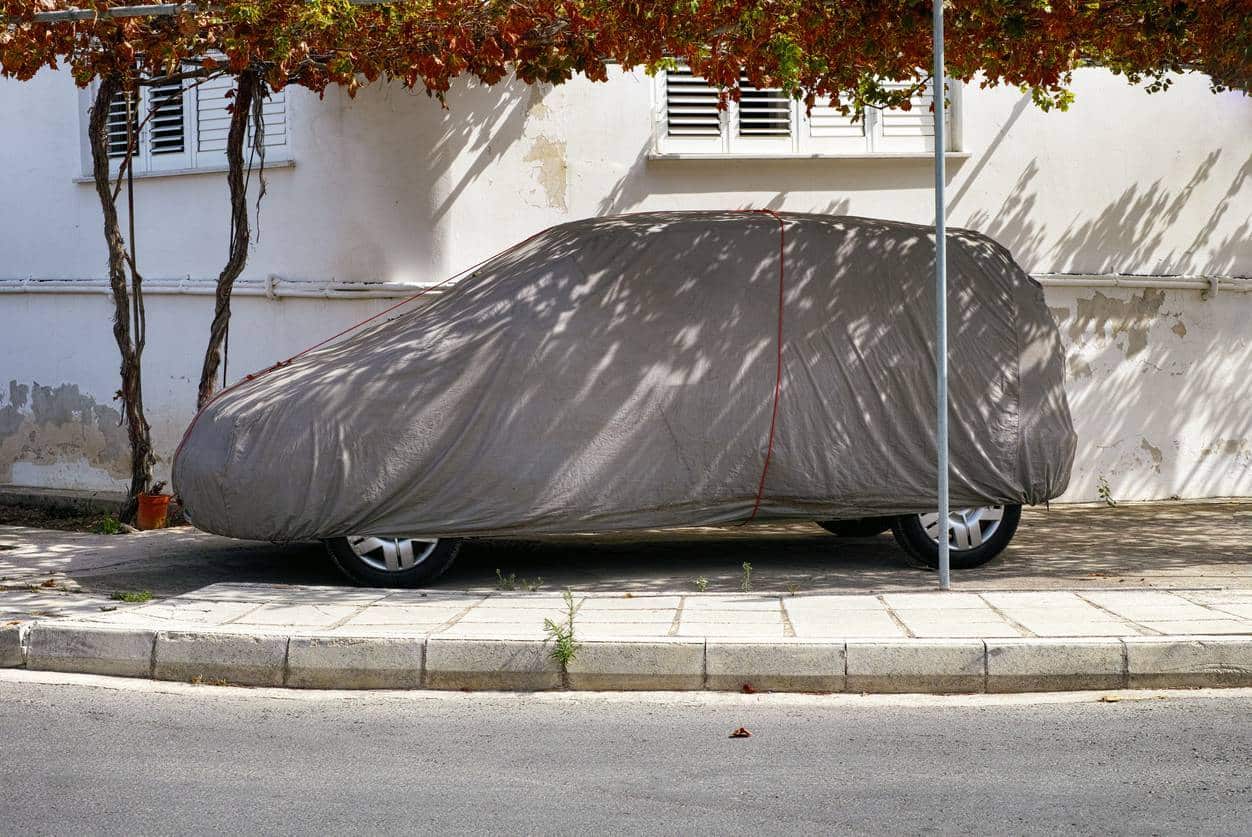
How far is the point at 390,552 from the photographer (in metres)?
7.51

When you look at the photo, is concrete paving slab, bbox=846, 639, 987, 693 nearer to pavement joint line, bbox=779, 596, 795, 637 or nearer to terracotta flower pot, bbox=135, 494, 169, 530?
pavement joint line, bbox=779, 596, 795, 637

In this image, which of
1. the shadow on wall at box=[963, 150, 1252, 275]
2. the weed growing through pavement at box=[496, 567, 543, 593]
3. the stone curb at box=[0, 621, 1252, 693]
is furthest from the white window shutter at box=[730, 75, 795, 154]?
the stone curb at box=[0, 621, 1252, 693]

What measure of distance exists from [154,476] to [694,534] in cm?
→ 482

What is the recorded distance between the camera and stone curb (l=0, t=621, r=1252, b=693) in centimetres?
586

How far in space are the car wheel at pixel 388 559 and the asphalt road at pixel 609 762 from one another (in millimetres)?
1610

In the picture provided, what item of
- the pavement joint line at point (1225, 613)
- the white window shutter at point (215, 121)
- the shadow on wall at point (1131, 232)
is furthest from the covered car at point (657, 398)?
the white window shutter at point (215, 121)

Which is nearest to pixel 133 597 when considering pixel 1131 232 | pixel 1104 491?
pixel 1104 491

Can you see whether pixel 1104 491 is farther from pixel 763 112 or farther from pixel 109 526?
pixel 109 526

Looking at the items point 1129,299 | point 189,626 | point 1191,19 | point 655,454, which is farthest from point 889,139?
point 189,626

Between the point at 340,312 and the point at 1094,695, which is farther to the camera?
the point at 340,312

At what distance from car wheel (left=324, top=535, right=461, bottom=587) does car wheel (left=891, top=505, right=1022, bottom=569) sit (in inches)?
105

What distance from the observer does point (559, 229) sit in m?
8.23

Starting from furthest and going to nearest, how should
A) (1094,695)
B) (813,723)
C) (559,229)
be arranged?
1. (559,229)
2. (1094,695)
3. (813,723)

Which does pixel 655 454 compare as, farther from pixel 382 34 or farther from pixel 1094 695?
pixel 382 34
